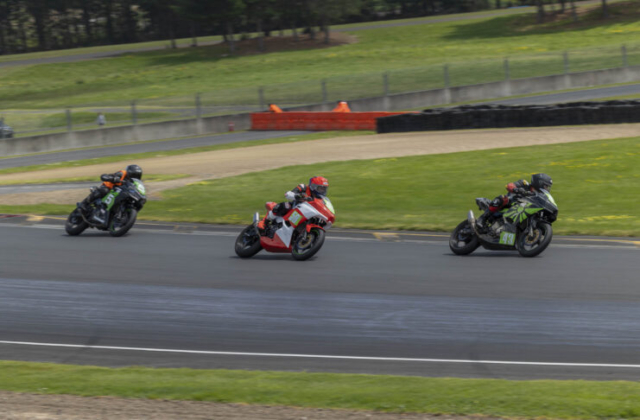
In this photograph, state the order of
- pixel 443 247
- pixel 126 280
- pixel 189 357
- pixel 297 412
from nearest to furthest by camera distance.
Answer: pixel 297 412
pixel 189 357
pixel 126 280
pixel 443 247

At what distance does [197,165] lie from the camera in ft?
90.4

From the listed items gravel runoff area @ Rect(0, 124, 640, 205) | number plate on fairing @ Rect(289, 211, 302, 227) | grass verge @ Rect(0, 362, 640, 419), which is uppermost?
number plate on fairing @ Rect(289, 211, 302, 227)

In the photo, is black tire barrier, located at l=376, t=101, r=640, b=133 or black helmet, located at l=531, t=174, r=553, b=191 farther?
black tire barrier, located at l=376, t=101, r=640, b=133

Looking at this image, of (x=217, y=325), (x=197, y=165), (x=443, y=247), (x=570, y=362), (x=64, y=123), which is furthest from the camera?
(x=64, y=123)

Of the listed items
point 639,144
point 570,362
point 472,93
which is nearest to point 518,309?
point 570,362

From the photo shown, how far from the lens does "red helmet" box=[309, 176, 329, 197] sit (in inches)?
527

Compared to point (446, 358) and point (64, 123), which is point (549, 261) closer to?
point (446, 358)

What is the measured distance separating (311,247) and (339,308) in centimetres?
301

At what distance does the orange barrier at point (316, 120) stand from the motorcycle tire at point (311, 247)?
20.2 meters

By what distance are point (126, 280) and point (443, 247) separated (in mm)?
5480

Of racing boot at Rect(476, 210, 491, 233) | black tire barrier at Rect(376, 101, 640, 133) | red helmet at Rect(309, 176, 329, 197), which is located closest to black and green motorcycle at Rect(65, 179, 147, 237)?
red helmet at Rect(309, 176, 329, 197)

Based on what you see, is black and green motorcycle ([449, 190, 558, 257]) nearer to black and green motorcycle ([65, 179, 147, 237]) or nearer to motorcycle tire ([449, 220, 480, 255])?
motorcycle tire ([449, 220, 480, 255])

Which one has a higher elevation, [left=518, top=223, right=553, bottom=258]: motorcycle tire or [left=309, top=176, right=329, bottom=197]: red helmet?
[left=309, top=176, right=329, bottom=197]: red helmet

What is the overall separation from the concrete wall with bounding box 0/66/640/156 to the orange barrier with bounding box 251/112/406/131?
1.04m
